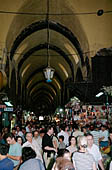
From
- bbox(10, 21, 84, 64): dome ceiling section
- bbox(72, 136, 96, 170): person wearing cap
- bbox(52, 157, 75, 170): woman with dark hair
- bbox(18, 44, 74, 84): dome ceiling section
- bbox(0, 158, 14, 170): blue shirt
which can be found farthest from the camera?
bbox(18, 44, 74, 84): dome ceiling section

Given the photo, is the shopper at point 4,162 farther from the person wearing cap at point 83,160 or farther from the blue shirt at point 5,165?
the person wearing cap at point 83,160

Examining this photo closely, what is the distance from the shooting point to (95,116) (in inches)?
630

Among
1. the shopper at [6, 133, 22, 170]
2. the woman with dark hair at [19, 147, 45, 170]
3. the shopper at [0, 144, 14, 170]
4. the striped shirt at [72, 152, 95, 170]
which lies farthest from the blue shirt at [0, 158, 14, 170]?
the shopper at [6, 133, 22, 170]

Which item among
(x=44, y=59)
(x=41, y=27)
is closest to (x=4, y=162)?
(x=41, y=27)

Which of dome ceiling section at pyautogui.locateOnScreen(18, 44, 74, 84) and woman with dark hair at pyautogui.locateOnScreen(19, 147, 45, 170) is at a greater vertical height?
dome ceiling section at pyautogui.locateOnScreen(18, 44, 74, 84)

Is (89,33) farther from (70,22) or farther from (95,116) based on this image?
(95,116)

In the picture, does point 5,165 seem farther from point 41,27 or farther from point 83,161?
point 41,27

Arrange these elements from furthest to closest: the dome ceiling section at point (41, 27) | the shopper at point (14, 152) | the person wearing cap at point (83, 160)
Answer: the dome ceiling section at point (41, 27)
the shopper at point (14, 152)
the person wearing cap at point (83, 160)

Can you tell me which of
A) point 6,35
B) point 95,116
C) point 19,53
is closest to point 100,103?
point 95,116

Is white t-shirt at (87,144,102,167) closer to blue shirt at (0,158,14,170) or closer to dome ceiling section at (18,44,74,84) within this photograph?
blue shirt at (0,158,14,170)

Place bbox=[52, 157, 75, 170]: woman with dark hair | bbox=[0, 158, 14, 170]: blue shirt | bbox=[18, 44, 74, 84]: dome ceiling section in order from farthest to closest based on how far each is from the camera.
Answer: bbox=[18, 44, 74, 84]: dome ceiling section, bbox=[0, 158, 14, 170]: blue shirt, bbox=[52, 157, 75, 170]: woman with dark hair

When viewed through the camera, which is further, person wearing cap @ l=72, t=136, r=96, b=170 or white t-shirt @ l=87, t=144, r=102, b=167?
white t-shirt @ l=87, t=144, r=102, b=167

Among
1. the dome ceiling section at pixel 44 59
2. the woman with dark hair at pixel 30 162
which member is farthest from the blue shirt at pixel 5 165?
the dome ceiling section at pixel 44 59

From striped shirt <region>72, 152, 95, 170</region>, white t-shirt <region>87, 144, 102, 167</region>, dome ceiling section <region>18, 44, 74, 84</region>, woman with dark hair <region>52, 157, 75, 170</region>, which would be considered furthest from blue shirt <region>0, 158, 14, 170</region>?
dome ceiling section <region>18, 44, 74, 84</region>
